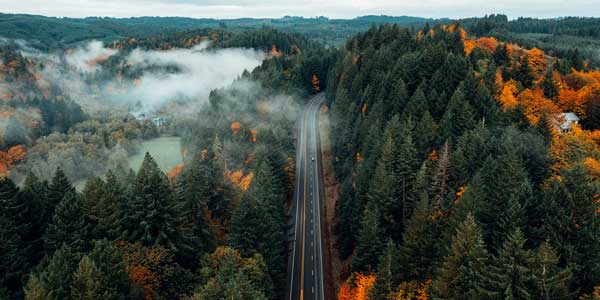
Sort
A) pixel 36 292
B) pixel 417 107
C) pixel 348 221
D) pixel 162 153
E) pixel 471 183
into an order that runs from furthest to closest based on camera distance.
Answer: pixel 162 153 < pixel 417 107 < pixel 348 221 < pixel 471 183 < pixel 36 292

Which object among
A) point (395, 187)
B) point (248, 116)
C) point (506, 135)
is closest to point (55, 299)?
point (395, 187)

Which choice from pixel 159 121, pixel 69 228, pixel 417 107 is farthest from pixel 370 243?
pixel 159 121

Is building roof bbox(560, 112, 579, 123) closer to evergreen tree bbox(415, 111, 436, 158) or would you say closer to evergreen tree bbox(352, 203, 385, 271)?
evergreen tree bbox(415, 111, 436, 158)

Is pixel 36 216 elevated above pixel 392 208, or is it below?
above

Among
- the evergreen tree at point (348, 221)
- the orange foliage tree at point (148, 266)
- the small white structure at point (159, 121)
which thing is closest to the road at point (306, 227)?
the evergreen tree at point (348, 221)

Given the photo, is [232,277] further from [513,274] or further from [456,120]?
[456,120]

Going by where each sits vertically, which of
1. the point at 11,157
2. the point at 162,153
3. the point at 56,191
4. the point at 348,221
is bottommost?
the point at 162,153

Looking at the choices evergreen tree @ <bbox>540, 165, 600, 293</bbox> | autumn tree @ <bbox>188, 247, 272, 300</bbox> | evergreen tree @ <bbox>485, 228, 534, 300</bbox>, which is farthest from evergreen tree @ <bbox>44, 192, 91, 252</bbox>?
evergreen tree @ <bbox>540, 165, 600, 293</bbox>
